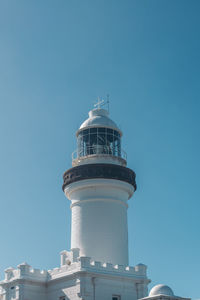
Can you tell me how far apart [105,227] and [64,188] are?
15.3ft

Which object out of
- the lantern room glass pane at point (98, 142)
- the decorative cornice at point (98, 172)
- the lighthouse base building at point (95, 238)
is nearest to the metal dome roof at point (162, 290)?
the lighthouse base building at point (95, 238)

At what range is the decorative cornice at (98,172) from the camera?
3625 cm

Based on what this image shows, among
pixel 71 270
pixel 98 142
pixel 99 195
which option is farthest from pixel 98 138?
pixel 71 270

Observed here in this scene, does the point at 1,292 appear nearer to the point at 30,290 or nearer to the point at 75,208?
the point at 30,290

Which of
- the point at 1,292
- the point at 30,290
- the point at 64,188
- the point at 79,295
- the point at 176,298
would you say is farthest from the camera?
the point at 64,188

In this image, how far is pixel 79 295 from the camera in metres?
30.9

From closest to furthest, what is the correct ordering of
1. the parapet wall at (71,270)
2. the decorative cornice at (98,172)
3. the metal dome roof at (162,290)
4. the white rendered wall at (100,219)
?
the metal dome roof at (162,290) < the parapet wall at (71,270) < the white rendered wall at (100,219) < the decorative cornice at (98,172)

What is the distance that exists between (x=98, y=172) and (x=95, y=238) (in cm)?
462

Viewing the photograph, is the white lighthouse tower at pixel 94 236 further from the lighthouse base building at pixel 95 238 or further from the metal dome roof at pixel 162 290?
the metal dome roof at pixel 162 290

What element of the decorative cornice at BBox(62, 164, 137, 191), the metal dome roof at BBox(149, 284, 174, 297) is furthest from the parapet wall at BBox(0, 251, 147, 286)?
the decorative cornice at BBox(62, 164, 137, 191)

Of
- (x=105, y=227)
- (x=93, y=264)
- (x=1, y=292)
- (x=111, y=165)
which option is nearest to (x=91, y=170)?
(x=111, y=165)

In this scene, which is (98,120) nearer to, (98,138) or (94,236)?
(98,138)

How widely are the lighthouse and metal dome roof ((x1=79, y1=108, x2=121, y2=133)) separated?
76mm

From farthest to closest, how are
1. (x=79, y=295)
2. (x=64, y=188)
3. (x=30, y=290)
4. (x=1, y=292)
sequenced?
(x=64, y=188) < (x=1, y=292) < (x=30, y=290) < (x=79, y=295)
